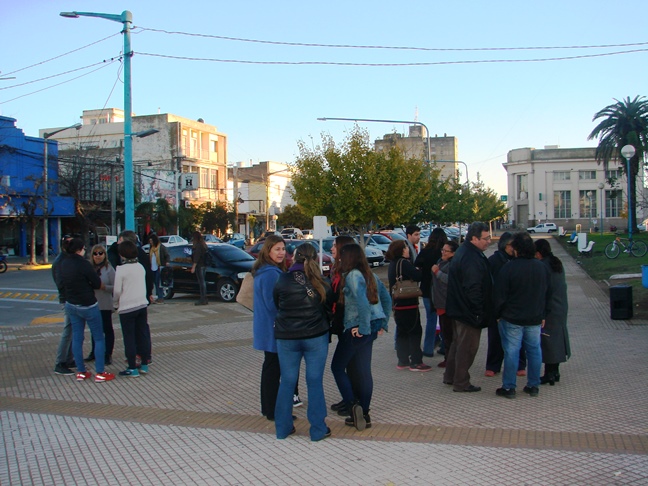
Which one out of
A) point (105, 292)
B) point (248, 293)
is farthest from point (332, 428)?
point (105, 292)

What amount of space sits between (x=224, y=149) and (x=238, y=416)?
62.3m

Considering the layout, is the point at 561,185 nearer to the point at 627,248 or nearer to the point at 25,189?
the point at 627,248

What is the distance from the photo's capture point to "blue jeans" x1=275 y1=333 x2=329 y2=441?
220 inches

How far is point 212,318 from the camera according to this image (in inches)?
545

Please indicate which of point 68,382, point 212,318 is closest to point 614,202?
point 212,318

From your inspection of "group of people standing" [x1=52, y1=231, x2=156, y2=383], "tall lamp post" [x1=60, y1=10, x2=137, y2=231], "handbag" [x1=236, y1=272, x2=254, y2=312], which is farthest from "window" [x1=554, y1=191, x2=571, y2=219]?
"handbag" [x1=236, y1=272, x2=254, y2=312]

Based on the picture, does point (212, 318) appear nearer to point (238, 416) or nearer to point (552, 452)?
point (238, 416)

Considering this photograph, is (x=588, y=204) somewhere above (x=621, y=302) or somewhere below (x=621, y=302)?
above

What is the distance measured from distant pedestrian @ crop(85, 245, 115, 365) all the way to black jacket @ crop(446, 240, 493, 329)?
15.4 feet

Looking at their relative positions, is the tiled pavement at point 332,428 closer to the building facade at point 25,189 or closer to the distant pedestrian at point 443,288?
the distant pedestrian at point 443,288

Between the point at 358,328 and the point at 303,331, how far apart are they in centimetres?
60

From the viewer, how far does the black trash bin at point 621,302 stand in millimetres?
11812

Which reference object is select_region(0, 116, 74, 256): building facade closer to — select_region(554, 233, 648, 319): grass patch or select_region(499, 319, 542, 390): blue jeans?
select_region(554, 233, 648, 319): grass patch

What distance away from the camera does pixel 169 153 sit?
6066 centimetres
